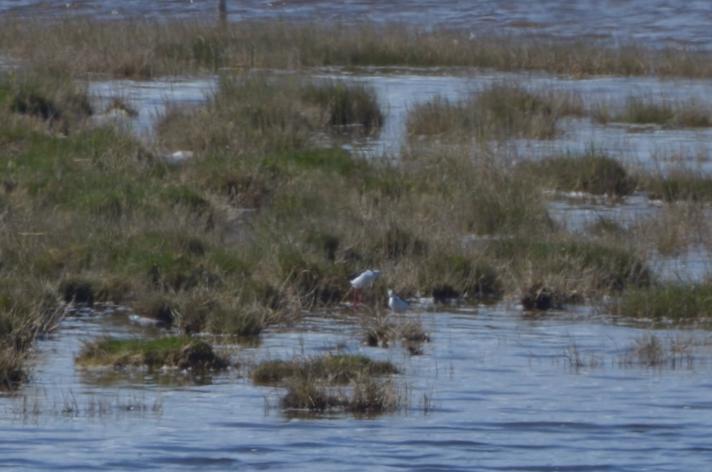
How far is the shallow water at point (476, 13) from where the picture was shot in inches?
1593

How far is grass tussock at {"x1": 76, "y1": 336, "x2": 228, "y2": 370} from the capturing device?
32.7ft

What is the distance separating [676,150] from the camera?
1998 cm

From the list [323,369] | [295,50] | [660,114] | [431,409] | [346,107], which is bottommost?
[295,50]

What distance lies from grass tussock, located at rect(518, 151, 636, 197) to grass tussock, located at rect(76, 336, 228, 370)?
26.2 feet

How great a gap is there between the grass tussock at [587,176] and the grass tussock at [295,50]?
38.3 feet

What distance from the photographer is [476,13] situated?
43.7 m

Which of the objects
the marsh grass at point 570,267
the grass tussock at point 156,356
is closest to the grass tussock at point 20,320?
the grass tussock at point 156,356

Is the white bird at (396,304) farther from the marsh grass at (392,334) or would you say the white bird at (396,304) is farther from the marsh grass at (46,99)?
the marsh grass at (46,99)

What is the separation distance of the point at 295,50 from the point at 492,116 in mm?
9878

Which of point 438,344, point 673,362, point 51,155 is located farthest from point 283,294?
point 51,155

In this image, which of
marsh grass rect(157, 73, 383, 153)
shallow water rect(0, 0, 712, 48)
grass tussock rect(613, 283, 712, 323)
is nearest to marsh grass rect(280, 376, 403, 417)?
grass tussock rect(613, 283, 712, 323)

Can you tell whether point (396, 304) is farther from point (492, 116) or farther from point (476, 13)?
point (476, 13)

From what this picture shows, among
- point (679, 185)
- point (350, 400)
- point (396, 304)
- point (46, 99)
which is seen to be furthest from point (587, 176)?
point (350, 400)

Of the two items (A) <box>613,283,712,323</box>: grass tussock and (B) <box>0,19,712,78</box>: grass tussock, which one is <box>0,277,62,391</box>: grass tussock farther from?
(B) <box>0,19,712,78</box>: grass tussock
